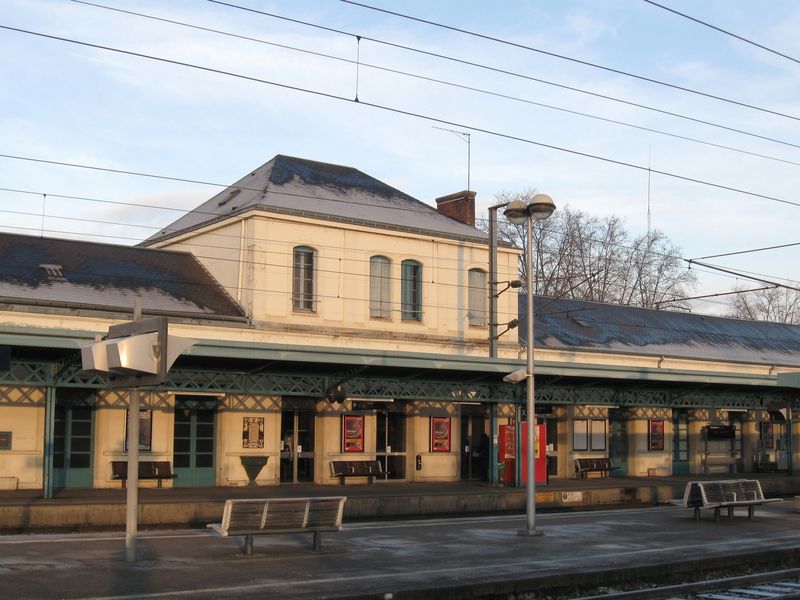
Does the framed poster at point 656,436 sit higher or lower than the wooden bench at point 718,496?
higher

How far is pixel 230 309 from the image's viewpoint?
28.3 m

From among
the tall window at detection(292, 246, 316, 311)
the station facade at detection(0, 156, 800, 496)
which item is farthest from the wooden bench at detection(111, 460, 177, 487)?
the tall window at detection(292, 246, 316, 311)

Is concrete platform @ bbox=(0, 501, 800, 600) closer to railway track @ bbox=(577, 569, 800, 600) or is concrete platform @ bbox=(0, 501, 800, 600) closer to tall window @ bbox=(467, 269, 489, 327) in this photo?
railway track @ bbox=(577, 569, 800, 600)

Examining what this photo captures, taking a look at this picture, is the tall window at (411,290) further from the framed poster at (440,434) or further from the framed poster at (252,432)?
the framed poster at (252,432)

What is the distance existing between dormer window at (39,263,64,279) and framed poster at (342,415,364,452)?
8.58 m

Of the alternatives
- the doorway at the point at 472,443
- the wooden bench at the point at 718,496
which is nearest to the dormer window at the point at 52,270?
the doorway at the point at 472,443

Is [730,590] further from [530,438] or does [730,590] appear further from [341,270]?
[341,270]

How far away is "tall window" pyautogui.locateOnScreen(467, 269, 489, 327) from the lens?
32.6 m

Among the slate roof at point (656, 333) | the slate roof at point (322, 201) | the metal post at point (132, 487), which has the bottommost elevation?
the metal post at point (132, 487)

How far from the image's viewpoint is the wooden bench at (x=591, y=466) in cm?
3312

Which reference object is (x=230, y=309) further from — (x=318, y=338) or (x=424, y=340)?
(x=424, y=340)

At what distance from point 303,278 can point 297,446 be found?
479 centimetres

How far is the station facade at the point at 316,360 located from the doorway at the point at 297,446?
55 mm

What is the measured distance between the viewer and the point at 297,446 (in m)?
28.2
